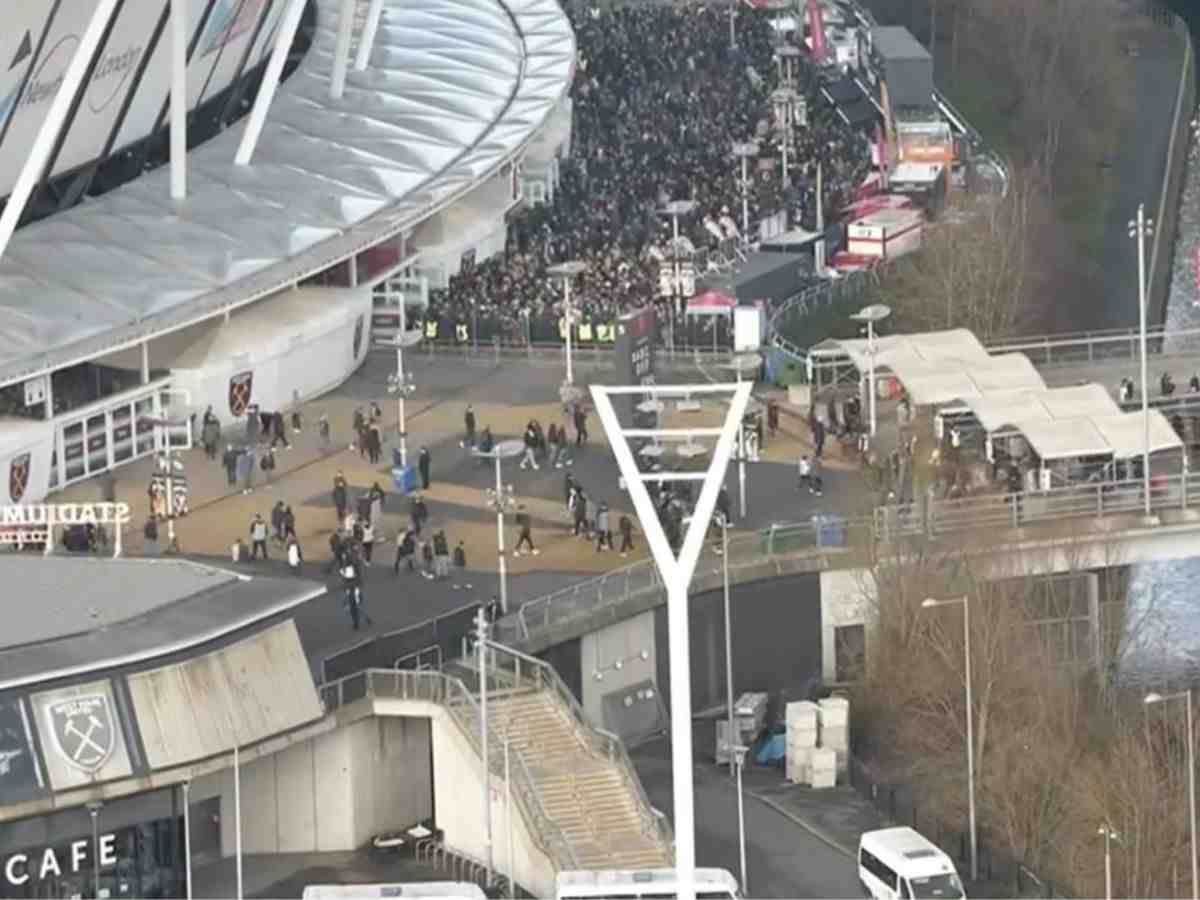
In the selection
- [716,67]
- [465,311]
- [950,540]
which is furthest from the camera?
[716,67]

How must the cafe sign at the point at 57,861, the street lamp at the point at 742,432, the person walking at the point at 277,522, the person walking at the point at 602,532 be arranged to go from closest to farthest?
the cafe sign at the point at 57,861
the person walking at the point at 277,522
the person walking at the point at 602,532
the street lamp at the point at 742,432

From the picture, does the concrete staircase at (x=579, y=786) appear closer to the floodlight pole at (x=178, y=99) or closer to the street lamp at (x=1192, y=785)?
the street lamp at (x=1192, y=785)

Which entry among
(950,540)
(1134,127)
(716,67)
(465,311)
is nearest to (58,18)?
(465,311)

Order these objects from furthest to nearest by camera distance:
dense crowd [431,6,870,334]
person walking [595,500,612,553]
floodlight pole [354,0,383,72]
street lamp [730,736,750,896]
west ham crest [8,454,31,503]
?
floodlight pole [354,0,383,72]
dense crowd [431,6,870,334]
west ham crest [8,454,31,503]
person walking [595,500,612,553]
street lamp [730,736,750,896]

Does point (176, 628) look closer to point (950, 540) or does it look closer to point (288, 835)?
point (288, 835)

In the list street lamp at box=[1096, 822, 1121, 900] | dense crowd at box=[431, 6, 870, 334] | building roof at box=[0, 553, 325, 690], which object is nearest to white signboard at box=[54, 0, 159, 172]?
dense crowd at box=[431, 6, 870, 334]

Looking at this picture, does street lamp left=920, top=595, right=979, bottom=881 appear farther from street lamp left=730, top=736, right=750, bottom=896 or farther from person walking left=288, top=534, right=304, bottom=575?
person walking left=288, top=534, right=304, bottom=575

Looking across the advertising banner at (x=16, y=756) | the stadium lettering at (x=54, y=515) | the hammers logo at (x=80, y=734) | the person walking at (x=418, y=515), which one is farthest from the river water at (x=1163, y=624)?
the advertising banner at (x=16, y=756)
